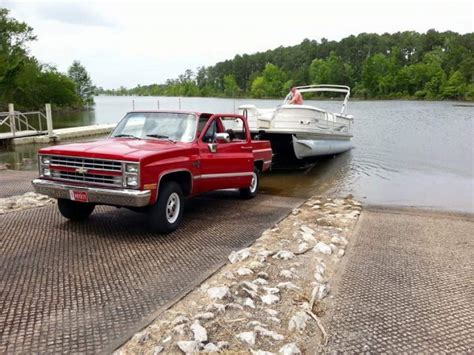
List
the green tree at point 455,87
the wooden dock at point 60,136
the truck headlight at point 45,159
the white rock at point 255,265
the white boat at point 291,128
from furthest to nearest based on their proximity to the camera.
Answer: the green tree at point 455,87
the wooden dock at point 60,136
the white boat at point 291,128
the truck headlight at point 45,159
the white rock at point 255,265

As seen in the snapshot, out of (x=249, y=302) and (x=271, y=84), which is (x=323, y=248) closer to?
(x=249, y=302)

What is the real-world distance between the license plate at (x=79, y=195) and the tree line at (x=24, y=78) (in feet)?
182

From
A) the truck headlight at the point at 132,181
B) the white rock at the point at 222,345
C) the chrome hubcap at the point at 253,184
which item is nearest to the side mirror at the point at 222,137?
the chrome hubcap at the point at 253,184

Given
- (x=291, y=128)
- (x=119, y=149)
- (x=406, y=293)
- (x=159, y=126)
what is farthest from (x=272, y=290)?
(x=291, y=128)

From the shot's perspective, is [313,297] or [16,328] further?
[313,297]

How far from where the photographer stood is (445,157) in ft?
62.3

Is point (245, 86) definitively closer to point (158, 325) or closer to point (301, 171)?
point (301, 171)

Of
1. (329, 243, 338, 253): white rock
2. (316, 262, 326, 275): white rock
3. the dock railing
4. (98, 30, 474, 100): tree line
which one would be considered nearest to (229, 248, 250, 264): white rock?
(316, 262, 326, 275): white rock

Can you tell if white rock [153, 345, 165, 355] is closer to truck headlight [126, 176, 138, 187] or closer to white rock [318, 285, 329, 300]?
white rock [318, 285, 329, 300]

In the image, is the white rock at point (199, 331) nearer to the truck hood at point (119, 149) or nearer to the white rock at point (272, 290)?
the white rock at point (272, 290)

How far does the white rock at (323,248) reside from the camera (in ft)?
18.1

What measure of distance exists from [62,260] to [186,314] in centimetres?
Answer: 202

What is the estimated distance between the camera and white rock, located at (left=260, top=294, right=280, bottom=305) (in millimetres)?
3988

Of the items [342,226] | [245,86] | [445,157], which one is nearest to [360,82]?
[245,86]
